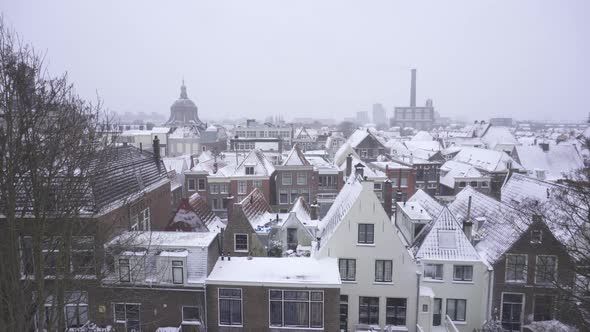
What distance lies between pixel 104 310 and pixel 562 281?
25.2 metres

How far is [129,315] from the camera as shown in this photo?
66.9 ft

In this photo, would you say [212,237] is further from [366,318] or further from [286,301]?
[366,318]

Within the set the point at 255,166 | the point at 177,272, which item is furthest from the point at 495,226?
the point at 255,166

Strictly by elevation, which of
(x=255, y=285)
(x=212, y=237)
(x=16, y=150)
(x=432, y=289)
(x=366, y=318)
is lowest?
(x=366, y=318)

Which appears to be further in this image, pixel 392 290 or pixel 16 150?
pixel 392 290

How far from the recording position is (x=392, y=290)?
21938mm

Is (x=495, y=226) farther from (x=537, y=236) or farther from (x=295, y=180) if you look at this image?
(x=295, y=180)

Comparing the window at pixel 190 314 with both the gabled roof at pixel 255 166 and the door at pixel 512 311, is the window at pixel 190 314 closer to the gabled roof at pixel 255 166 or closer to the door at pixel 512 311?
the door at pixel 512 311

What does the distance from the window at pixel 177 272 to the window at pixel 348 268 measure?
8.94 metres

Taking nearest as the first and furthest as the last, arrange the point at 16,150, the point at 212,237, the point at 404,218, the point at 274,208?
the point at 16,150 < the point at 212,237 < the point at 404,218 < the point at 274,208

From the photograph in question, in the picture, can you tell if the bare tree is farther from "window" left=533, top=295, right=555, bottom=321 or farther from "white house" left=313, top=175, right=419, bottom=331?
"window" left=533, top=295, right=555, bottom=321

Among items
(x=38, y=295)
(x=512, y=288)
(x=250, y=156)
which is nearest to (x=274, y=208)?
(x=250, y=156)

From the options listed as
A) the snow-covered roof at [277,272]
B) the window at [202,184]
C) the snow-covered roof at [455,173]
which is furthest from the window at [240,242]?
the snow-covered roof at [455,173]

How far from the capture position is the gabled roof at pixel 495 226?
74.0 feet
